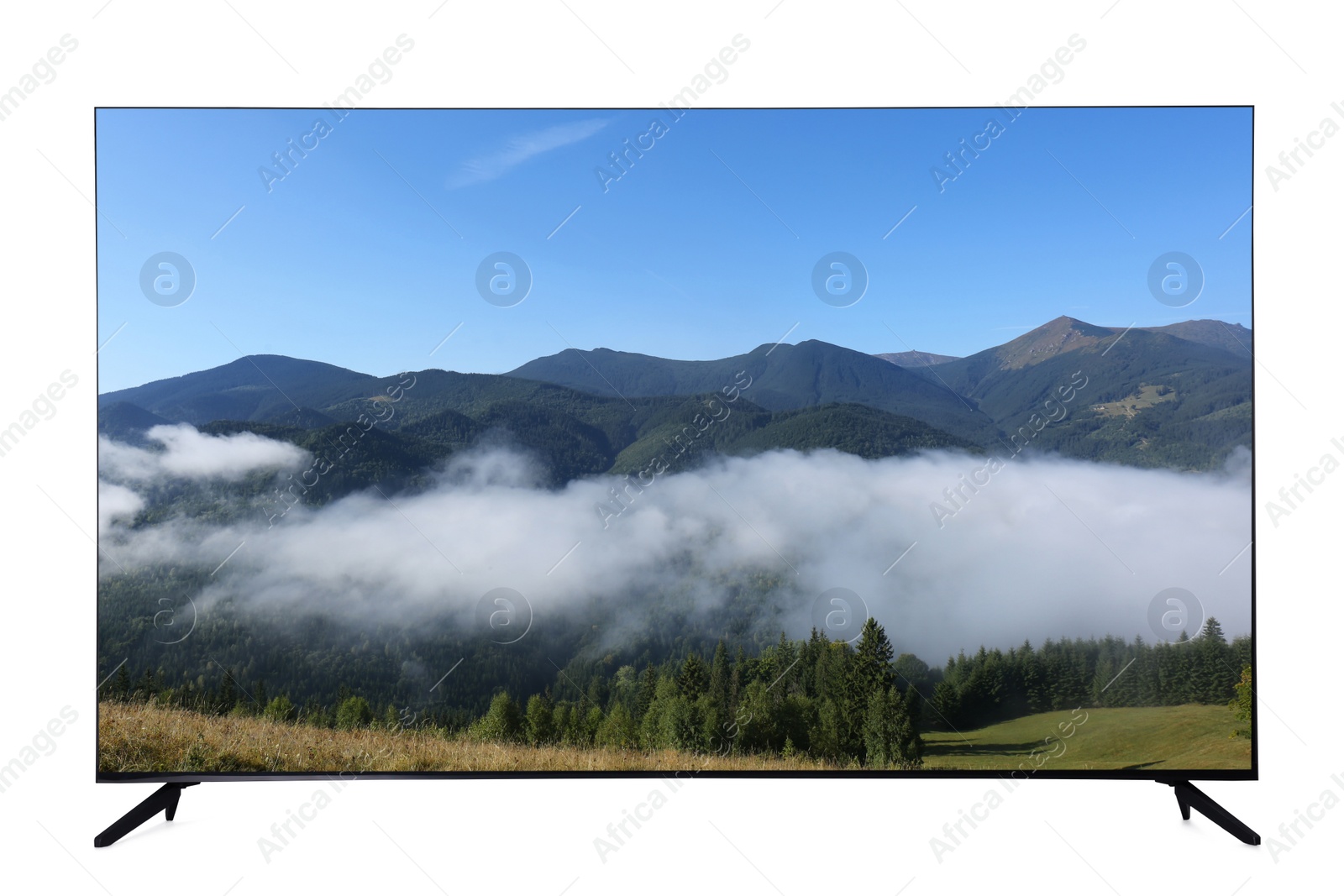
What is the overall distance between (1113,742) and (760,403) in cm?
353

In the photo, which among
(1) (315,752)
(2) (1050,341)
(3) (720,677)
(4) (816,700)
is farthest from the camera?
(2) (1050,341)

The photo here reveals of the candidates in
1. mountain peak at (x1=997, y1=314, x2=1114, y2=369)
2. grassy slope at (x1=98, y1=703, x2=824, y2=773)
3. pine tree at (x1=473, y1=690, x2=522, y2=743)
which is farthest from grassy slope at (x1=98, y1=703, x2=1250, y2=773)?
mountain peak at (x1=997, y1=314, x2=1114, y2=369)

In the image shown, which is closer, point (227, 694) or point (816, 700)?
point (227, 694)

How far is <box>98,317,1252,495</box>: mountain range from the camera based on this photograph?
14.9ft

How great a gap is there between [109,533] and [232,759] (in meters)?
1.81

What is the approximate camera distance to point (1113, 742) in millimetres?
4074

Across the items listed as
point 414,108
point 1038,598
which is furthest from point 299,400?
point 1038,598

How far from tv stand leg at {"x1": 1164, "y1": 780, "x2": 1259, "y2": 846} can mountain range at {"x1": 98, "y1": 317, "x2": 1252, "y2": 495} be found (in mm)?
2242

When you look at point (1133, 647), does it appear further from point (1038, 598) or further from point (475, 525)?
point (475, 525)

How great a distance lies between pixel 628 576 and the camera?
4.70 meters

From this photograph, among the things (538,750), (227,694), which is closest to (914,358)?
(538,750)

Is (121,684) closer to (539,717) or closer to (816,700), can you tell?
(539,717)

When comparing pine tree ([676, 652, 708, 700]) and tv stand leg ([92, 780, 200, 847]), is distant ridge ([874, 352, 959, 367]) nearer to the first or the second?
pine tree ([676, 652, 708, 700])

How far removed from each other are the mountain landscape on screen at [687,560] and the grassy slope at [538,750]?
19 mm
